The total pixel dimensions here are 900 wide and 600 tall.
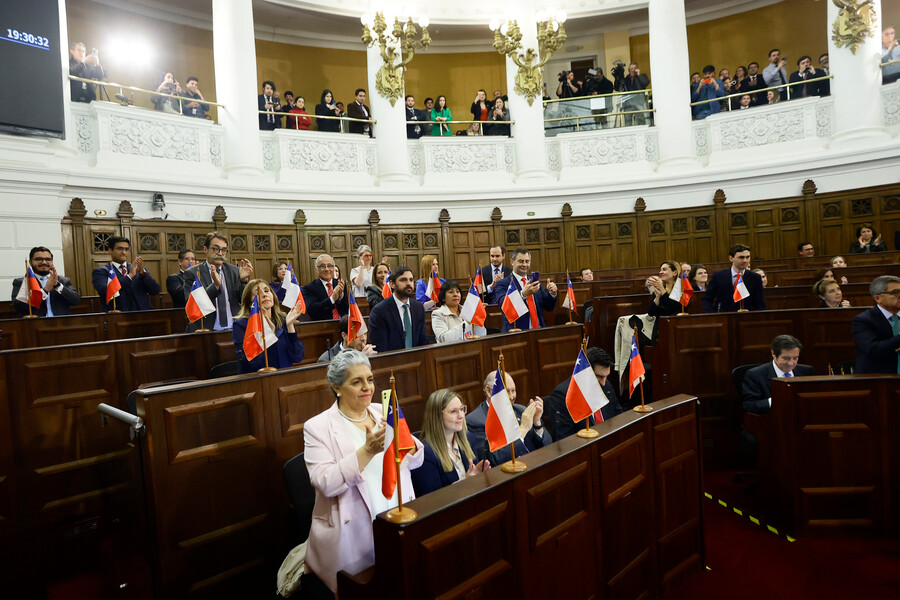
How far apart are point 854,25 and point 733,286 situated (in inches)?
289

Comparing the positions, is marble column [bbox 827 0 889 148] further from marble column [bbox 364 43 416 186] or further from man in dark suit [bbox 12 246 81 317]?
man in dark suit [bbox 12 246 81 317]

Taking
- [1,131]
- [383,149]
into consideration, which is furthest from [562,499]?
[383,149]

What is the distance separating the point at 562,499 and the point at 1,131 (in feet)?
29.2

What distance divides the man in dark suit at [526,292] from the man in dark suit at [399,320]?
3.77 ft

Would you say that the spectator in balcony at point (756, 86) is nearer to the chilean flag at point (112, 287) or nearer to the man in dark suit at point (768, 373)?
the man in dark suit at point (768, 373)

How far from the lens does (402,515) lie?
2012 mm

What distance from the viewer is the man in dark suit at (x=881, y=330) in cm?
429

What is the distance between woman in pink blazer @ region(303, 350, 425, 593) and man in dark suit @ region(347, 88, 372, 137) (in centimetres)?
985

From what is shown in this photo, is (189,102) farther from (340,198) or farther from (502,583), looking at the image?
(502,583)

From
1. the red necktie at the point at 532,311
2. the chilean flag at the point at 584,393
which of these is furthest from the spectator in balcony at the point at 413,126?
the chilean flag at the point at 584,393

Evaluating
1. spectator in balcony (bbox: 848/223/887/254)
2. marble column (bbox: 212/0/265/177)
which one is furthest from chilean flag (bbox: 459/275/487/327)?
spectator in balcony (bbox: 848/223/887/254)

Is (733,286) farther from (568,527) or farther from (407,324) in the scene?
(568,527)

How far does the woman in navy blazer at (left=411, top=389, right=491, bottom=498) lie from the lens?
2.96m

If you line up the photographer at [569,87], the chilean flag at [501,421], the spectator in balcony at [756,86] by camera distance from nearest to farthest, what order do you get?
the chilean flag at [501,421], the spectator in balcony at [756,86], the photographer at [569,87]
